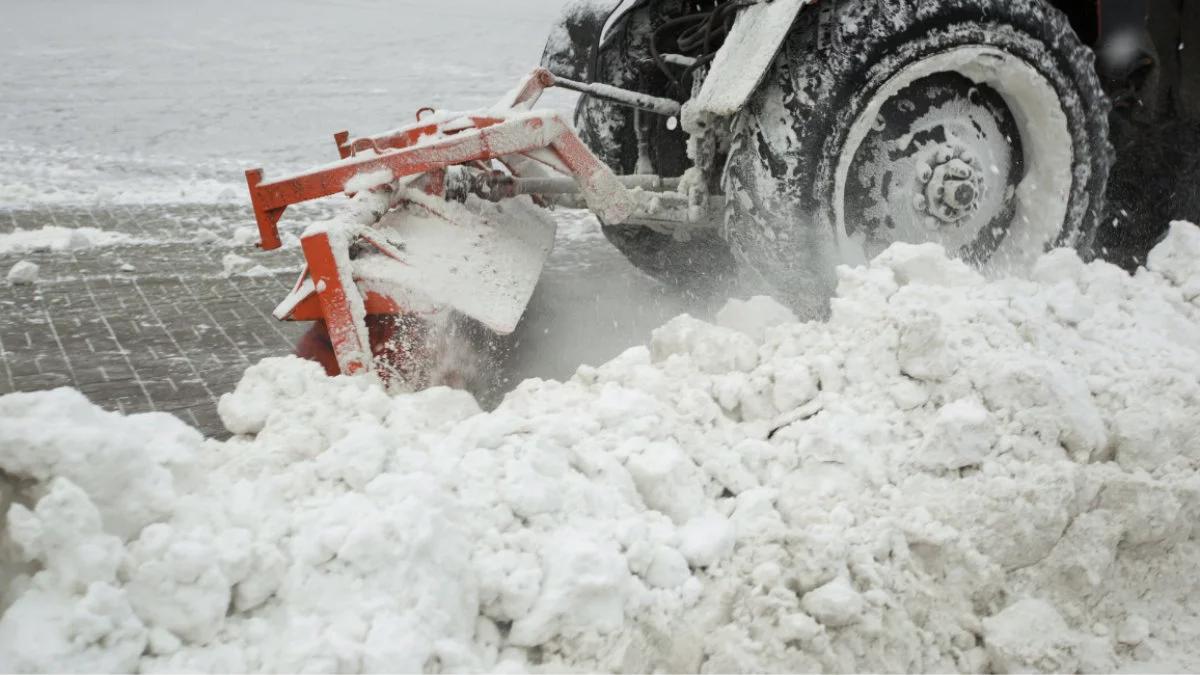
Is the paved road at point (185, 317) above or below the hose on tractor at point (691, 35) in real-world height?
below

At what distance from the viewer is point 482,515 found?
1.92 m

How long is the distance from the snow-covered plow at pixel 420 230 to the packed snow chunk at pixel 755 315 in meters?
0.54

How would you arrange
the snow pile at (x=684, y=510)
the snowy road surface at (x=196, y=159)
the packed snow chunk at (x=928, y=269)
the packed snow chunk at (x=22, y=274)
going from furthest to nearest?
the packed snow chunk at (x=22, y=274) < the snowy road surface at (x=196, y=159) < the packed snow chunk at (x=928, y=269) < the snow pile at (x=684, y=510)

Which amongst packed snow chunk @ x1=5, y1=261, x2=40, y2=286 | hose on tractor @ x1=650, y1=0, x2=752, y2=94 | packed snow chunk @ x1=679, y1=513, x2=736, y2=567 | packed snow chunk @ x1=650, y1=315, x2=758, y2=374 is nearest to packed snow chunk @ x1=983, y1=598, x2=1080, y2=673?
packed snow chunk @ x1=679, y1=513, x2=736, y2=567

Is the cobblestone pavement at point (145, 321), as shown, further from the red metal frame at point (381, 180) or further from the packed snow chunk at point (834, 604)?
the packed snow chunk at point (834, 604)

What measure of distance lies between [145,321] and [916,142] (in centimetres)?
317

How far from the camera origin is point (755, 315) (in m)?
3.21

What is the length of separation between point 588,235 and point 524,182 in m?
2.00

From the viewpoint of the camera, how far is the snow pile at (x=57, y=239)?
5300mm

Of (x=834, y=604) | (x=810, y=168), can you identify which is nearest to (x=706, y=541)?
(x=834, y=604)

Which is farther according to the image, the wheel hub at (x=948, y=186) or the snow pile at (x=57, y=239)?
the snow pile at (x=57, y=239)

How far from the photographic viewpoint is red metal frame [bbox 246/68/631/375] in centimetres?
293

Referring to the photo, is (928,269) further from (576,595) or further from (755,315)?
(576,595)

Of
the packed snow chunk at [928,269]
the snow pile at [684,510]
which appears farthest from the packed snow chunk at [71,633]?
the packed snow chunk at [928,269]
